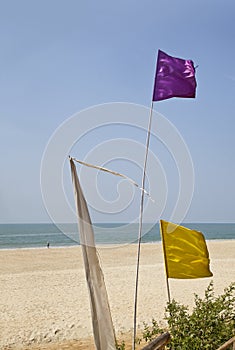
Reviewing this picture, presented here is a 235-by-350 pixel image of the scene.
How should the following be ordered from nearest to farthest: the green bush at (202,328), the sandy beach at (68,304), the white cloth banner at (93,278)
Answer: the white cloth banner at (93,278)
the green bush at (202,328)
the sandy beach at (68,304)

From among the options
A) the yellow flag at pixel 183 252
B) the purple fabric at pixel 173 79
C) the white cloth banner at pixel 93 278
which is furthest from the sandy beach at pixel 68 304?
the purple fabric at pixel 173 79

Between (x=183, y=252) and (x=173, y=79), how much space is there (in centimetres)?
256

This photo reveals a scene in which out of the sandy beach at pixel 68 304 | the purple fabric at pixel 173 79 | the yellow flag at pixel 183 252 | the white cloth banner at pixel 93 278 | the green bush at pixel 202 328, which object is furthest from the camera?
the sandy beach at pixel 68 304

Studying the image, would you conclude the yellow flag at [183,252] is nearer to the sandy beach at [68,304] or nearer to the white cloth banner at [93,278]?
the white cloth banner at [93,278]

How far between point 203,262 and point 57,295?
34.6 ft

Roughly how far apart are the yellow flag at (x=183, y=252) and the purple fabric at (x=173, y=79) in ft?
6.37

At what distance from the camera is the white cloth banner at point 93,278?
437 cm

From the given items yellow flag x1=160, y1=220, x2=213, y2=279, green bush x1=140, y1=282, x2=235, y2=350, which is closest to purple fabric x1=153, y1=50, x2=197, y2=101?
yellow flag x1=160, y1=220, x2=213, y2=279

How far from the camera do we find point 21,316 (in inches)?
499

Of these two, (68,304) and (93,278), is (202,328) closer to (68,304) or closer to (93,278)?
(93,278)

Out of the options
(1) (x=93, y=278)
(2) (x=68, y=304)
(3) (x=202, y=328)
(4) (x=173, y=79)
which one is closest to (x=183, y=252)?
(3) (x=202, y=328)

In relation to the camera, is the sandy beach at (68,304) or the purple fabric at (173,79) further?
the sandy beach at (68,304)

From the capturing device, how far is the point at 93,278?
14.6 feet

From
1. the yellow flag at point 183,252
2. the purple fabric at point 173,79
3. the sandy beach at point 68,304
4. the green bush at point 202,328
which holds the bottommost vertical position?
the sandy beach at point 68,304
